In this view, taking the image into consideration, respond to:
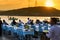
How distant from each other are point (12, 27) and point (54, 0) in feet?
9.49

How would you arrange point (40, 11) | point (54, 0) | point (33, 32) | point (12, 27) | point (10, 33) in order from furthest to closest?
1. point (10, 33)
2. point (12, 27)
3. point (33, 32)
4. point (54, 0)
5. point (40, 11)

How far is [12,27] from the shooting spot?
609 centimetres

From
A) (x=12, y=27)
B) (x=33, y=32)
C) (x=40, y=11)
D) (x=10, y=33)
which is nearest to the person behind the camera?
(x=40, y=11)

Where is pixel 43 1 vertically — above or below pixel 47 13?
above

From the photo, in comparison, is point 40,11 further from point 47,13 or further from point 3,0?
point 3,0

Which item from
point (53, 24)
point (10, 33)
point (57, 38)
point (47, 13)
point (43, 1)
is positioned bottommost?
point (10, 33)

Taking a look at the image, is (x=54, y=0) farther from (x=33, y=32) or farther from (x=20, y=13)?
(x=33, y=32)

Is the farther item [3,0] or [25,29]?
[25,29]

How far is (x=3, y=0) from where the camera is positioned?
361cm

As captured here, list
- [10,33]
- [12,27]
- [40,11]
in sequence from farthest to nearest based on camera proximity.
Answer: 1. [10,33]
2. [12,27]
3. [40,11]

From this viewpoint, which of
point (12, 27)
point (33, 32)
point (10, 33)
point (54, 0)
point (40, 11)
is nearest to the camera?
point (40, 11)

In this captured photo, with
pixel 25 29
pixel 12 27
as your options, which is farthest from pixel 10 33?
pixel 25 29

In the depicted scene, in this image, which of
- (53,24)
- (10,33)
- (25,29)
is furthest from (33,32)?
(53,24)

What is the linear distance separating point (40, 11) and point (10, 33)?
4.30 metres
